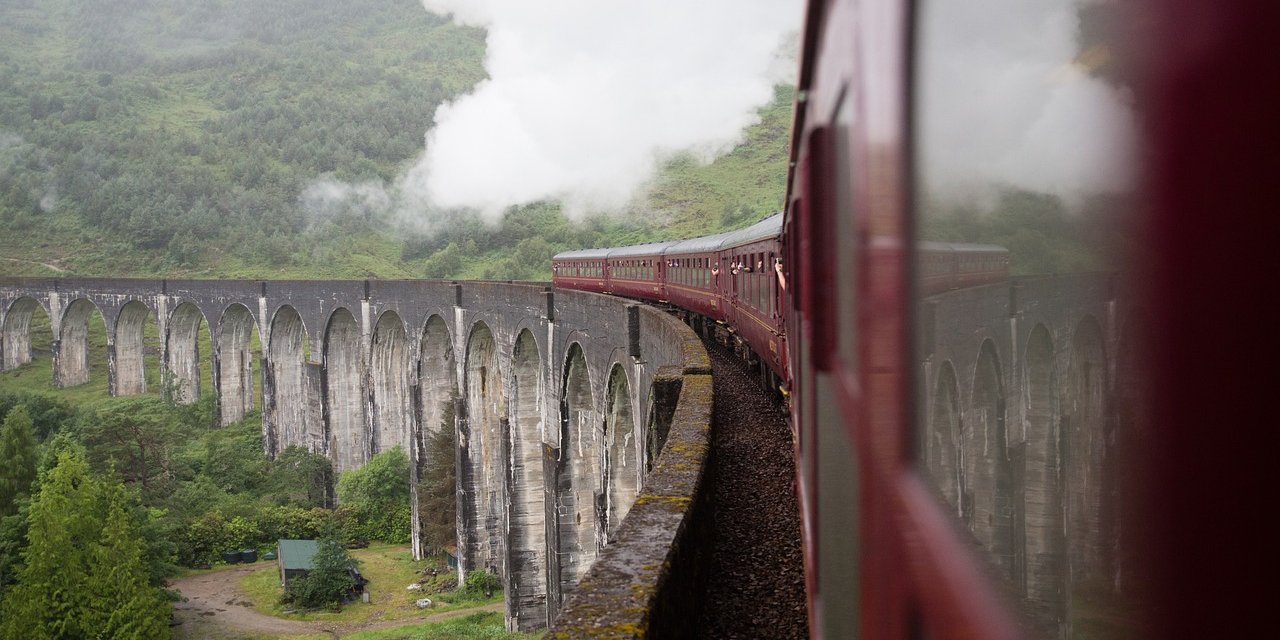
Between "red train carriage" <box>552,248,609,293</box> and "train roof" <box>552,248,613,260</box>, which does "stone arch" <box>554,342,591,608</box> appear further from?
"train roof" <box>552,248,613,260</box>

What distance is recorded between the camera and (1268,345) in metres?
0.42

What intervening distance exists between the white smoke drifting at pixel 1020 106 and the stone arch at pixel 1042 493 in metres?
0.12

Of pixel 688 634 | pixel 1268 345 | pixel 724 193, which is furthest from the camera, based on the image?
pixel 724 193

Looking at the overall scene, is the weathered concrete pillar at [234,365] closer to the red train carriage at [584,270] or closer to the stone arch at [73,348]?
the stone arch at [73,348]

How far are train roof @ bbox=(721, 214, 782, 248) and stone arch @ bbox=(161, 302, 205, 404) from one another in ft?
103

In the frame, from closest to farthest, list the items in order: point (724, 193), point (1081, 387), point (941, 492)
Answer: point (1081, 387), point (941, 492), point (724, 193)

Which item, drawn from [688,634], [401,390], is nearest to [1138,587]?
[688,634]

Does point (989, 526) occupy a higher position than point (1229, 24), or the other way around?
point (1229, 24)

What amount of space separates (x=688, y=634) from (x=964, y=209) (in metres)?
3.17

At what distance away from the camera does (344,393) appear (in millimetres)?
30656

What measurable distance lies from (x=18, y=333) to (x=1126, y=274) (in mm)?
53488

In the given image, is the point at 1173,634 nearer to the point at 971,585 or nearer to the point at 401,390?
the point at 971,585

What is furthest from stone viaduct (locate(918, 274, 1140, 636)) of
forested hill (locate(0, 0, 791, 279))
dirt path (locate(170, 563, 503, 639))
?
forested hill (locate(0, 0, 791, 279))

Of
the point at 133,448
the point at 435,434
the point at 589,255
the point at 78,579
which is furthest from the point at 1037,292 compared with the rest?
the point at 133,448
